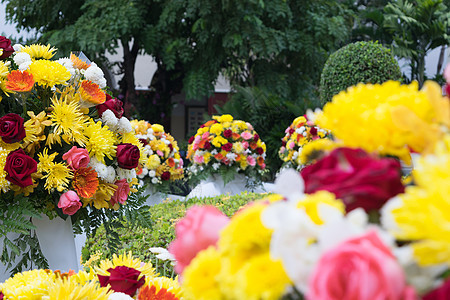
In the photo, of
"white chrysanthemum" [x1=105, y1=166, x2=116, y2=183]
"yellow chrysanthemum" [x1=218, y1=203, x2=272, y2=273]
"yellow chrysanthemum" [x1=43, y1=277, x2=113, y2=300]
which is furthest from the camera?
"white chrysanthemum" [x1=105, y1=166, x2=116, y2=183]

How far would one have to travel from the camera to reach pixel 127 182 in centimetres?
221

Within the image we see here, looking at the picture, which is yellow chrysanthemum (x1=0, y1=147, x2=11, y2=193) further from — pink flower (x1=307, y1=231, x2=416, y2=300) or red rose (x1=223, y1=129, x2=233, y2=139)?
red rose (x1=223, y1=129, x2=233, y2=139)

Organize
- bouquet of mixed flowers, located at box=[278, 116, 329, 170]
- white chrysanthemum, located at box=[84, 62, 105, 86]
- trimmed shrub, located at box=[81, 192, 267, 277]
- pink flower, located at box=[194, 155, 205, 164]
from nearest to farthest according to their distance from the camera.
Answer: white chrysanthemum, located at box=[84, 62, 105, 86], trimmed shrub, located at box=[81, 192, 267, 277], bouquet of mixed flowers, located at box=[278, 116, 329, 170], pink flower, located at box=[194, 155, 205, 164]

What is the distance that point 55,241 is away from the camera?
2139 millimetres

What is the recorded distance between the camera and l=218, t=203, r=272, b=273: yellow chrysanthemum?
1.62 ft

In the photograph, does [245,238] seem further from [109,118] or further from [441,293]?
[109,118]

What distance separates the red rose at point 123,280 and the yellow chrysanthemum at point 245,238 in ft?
1.82

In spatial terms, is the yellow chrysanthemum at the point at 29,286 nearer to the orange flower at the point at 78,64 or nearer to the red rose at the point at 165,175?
the orange flower at the point at 78,64

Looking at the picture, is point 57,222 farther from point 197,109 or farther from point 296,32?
point 197,109

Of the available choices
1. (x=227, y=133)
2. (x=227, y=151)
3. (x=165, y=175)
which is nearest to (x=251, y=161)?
(x=227, y=151)

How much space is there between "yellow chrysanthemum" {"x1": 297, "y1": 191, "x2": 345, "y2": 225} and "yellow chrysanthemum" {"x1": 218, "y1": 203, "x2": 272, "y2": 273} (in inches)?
2.0

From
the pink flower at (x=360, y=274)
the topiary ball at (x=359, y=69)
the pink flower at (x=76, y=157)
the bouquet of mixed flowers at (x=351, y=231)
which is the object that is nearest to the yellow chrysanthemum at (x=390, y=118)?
the bouquet of mixed flowers at (x=351, y=231)

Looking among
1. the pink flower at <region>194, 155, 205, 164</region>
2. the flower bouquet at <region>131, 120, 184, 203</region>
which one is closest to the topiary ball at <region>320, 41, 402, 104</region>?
the pink flower at <region>194, 155, 205, 164</region>

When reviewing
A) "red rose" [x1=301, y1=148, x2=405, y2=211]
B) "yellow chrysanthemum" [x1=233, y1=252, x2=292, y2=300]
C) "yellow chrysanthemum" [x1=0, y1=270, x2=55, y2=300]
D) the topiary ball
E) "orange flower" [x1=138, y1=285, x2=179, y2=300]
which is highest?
the topiary ball
